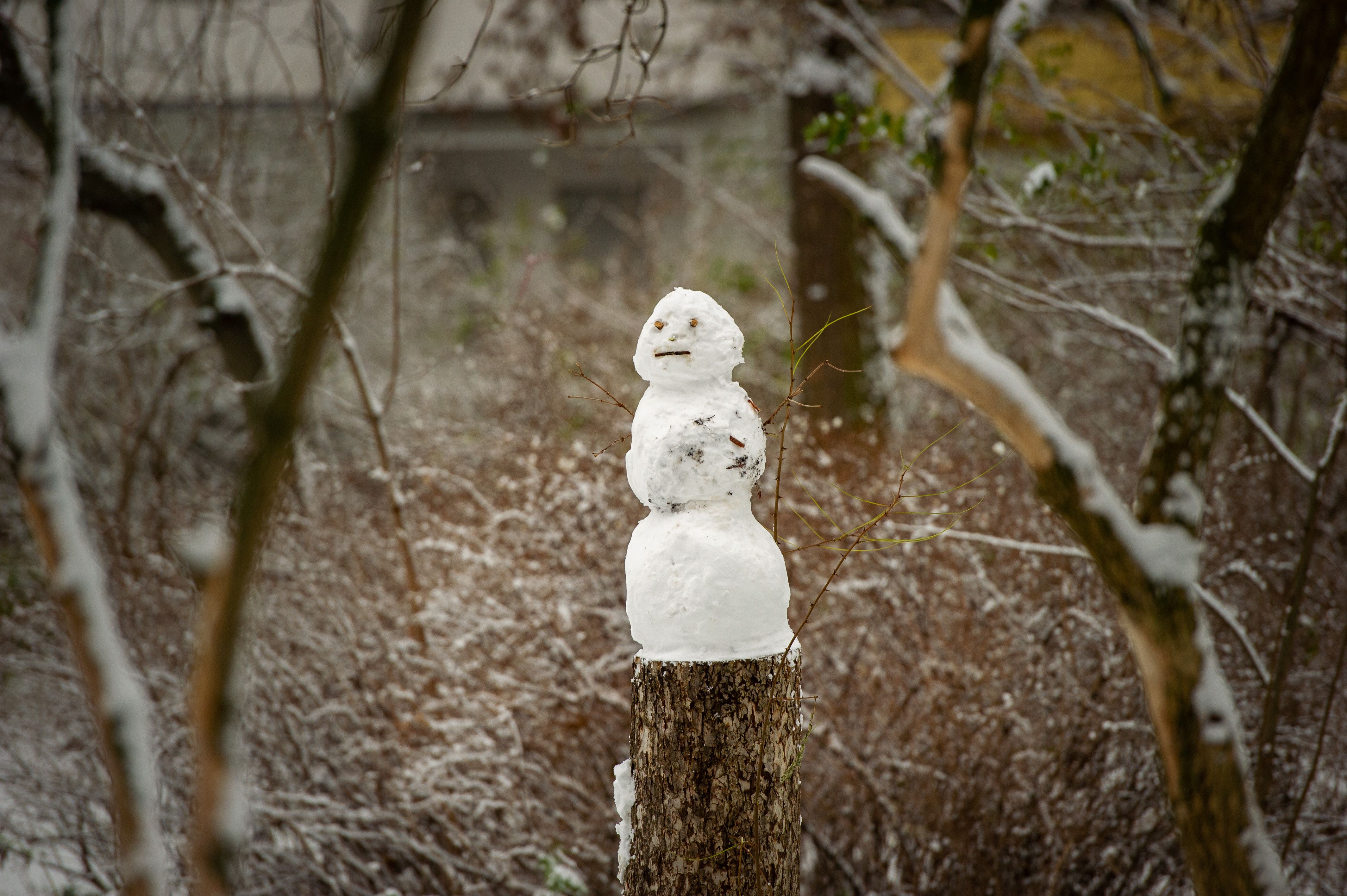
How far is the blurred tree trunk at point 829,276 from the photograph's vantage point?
19.2ft

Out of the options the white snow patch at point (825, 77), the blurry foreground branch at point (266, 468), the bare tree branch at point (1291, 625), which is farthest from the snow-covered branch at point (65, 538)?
the white snow patch at point (825, 77)

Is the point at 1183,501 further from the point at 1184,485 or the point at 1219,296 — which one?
the point at 1219,296

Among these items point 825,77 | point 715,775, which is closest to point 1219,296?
point 715,775

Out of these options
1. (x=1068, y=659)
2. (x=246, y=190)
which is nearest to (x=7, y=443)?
(x=1068, y=659)

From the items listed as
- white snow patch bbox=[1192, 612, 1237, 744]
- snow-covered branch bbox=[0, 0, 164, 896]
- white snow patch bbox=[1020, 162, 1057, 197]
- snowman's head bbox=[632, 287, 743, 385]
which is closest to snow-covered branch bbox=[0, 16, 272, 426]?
snowman's head bbox=[632, 287, 743, 385]

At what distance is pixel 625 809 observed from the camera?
2324 mm

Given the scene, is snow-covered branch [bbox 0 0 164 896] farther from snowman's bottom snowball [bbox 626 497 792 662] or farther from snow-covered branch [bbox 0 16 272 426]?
snow-covered branch [bbox 0 16 272 426]

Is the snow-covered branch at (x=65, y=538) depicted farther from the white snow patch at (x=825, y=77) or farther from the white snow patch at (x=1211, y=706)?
the white snow patch at (x=825, y=77)

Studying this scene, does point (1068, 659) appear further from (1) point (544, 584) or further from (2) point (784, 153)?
(2) point (784, 153)

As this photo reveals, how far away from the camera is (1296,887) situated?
135 inches

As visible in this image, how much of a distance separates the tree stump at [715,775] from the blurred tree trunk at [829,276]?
Result: 3.78 metres

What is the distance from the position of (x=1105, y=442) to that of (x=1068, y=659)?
166 centimetres

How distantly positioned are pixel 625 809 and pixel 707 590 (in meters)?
0.60

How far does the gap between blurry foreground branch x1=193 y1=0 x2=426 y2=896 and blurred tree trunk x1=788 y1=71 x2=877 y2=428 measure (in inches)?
205
